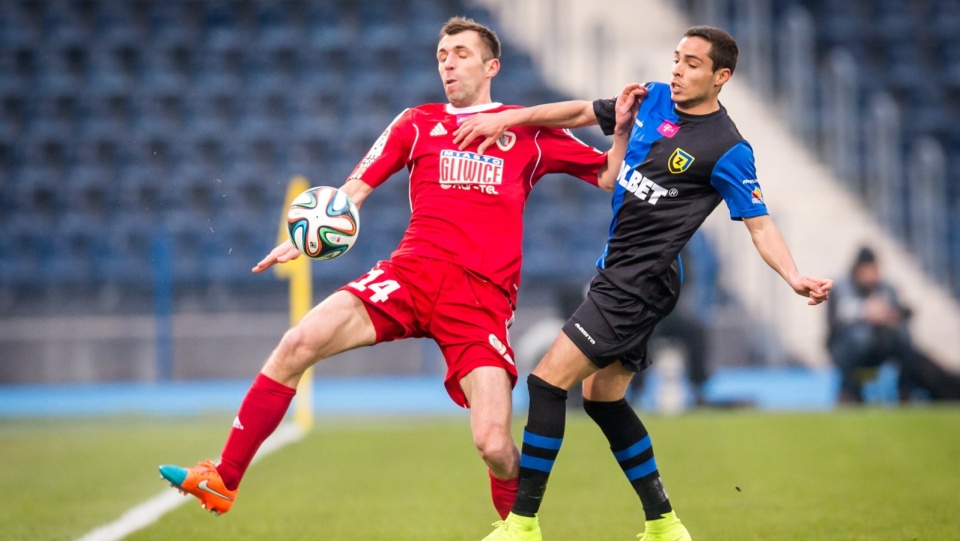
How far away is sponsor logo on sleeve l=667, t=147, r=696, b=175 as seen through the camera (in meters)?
4.36

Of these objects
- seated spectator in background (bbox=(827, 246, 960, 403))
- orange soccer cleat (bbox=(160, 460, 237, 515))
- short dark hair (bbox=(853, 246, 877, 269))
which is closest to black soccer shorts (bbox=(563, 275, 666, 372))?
orange soccer cleat (bbox=(160, 460, 237, 515))

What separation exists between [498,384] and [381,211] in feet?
32.9

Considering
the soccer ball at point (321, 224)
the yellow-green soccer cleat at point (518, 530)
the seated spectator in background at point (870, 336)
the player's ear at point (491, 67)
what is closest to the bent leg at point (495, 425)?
the yellow-green soccer cleat at point (518, 530)

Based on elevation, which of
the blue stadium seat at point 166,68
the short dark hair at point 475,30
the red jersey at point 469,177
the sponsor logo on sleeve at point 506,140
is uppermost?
the blue stadium seat at point 166,68

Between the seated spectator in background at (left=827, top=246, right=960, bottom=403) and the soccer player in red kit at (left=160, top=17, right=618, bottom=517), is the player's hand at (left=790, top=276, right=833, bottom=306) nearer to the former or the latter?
the soccer player in red kit at (left=160, top=17, right=618, bottom=517)

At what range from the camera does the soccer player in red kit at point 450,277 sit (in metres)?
4.38

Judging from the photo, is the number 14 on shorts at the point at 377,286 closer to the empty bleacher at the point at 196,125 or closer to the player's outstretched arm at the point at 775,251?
the player's outstretched arm at the point at 775,251

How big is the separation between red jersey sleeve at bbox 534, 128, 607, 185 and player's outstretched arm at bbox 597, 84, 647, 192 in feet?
0.12

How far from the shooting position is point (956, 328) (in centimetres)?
1302

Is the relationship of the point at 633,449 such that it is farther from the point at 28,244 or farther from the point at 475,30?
the point at 28,244

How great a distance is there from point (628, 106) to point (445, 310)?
1.00 m

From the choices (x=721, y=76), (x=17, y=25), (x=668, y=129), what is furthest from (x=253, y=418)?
(x=17, y=25)

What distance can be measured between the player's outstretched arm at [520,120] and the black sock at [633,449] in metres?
1.06

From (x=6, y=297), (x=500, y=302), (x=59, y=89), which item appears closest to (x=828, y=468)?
(x=500, y=302)
